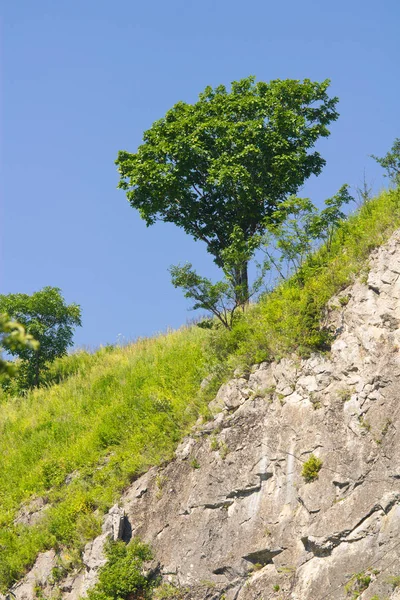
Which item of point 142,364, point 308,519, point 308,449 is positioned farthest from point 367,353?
point 142,364

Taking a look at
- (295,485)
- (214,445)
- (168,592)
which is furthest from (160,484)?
(295,485)

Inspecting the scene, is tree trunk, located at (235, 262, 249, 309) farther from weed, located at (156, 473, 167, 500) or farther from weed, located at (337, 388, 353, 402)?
weed, located at (337, 388, 353, 402)

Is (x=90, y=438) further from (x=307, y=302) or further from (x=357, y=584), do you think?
(x=357, y=584)

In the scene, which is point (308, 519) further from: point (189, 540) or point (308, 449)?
point (189, 540)

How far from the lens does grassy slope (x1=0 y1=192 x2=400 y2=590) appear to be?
75.2 feet

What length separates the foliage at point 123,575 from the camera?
20.2 metres

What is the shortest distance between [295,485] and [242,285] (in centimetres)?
817

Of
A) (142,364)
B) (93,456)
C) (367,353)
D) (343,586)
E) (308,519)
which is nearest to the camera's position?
(343,586)

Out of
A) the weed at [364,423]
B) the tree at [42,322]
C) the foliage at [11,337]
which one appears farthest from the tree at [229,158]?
the foliage at [11,337]

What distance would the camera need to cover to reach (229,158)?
1150 inches

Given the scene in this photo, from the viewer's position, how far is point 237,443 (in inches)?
845

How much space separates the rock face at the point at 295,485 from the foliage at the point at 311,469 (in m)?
0.13

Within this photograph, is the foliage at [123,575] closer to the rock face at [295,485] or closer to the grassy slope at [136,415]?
the rock face at [295,485]

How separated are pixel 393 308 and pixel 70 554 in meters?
10.1
